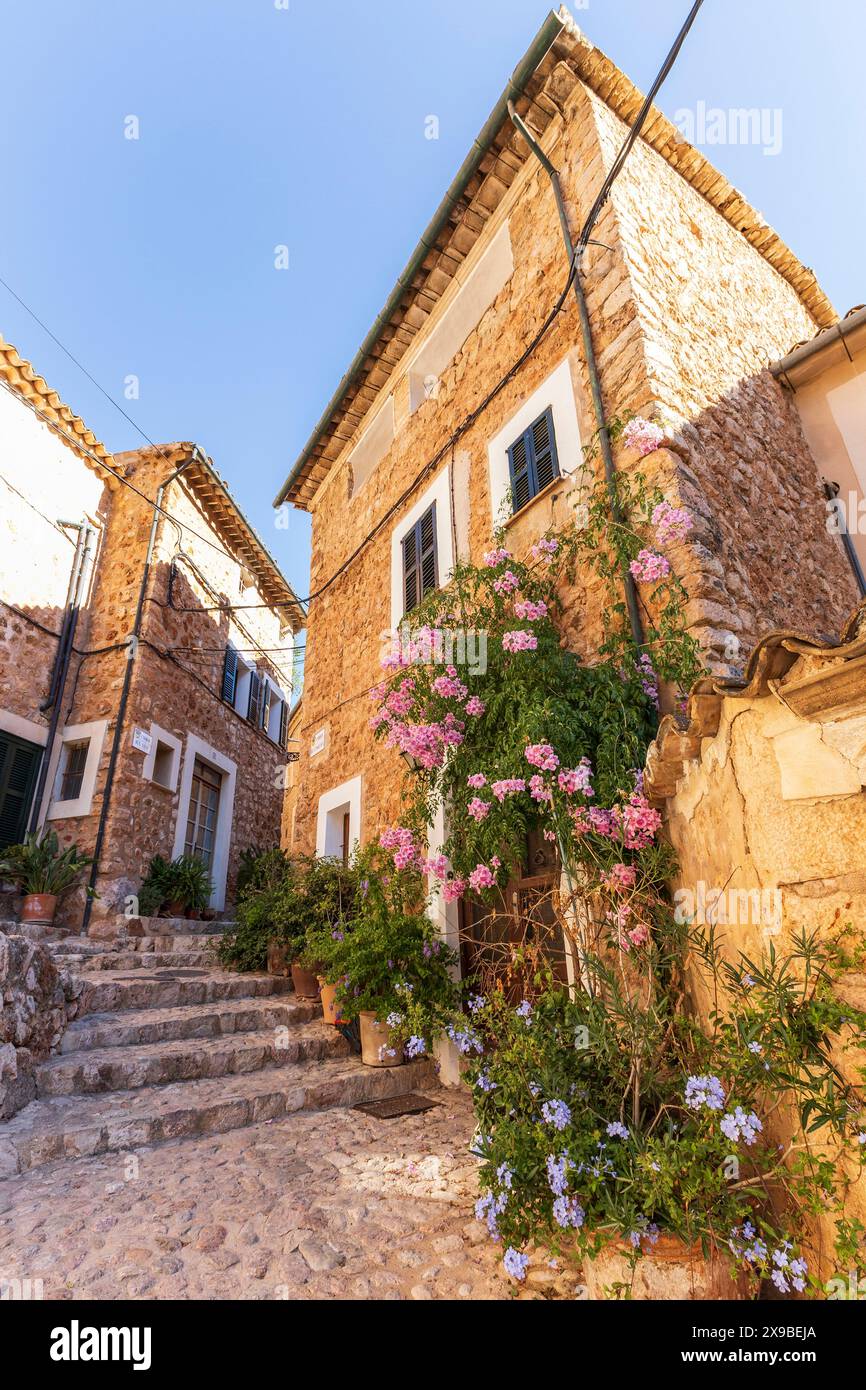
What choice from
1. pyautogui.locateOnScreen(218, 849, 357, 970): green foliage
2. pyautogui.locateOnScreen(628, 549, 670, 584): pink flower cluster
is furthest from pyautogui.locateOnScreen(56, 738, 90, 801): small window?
pyautogui.locateOnScreen(628, 549, 670, 584): pink flower cluster

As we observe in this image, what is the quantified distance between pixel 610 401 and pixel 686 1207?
443 centimetres

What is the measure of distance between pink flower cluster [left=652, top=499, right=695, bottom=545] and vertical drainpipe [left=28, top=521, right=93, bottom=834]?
8.46 meters

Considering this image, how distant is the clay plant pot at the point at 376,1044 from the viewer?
15.3ft

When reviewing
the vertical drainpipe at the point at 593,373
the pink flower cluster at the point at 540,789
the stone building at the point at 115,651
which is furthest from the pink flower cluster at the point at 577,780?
the stone building at the point at 115,651

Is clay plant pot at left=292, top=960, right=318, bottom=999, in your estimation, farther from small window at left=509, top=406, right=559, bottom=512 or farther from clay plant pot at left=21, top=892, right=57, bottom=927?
small window at left=509, top=406, right=559, bottom=512

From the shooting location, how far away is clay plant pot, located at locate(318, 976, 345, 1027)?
201 inches

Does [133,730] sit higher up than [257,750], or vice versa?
[257,750]

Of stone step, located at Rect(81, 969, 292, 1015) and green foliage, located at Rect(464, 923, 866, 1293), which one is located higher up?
stone step, located at Rect(81, 969, 292, 1015)

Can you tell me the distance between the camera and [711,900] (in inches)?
105

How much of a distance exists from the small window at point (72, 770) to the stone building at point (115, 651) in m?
0.02

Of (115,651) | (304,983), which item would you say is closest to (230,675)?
(115,651)

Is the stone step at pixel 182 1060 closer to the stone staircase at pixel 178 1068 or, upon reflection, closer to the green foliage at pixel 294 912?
the stone staircase at pixel 178 1068

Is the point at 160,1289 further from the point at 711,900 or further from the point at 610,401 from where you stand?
the point at 610,401
